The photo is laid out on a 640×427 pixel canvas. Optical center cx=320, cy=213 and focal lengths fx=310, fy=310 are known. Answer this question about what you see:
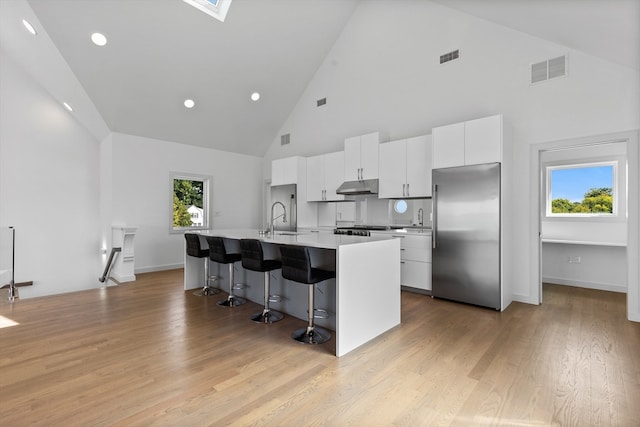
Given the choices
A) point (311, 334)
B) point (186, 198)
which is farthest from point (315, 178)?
point (311, 334)

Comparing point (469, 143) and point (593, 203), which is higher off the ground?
point (469, 143)

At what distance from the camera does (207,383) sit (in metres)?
2.15

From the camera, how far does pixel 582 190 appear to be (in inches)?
207

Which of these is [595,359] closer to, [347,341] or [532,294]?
[532,294]

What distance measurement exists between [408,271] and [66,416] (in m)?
4.04

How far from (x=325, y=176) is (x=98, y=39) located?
4.14m

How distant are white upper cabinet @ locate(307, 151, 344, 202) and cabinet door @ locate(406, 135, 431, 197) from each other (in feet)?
4.76

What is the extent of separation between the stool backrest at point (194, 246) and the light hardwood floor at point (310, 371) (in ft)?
2.69

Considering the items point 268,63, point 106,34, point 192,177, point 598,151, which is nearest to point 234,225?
point 192,177

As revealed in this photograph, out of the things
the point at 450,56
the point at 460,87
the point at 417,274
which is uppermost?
the point at 450,56

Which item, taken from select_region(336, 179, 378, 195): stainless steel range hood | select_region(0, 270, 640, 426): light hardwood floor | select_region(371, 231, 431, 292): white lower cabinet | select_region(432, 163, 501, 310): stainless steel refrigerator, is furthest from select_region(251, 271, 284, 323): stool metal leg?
select_region(336, 179, 378, 195): stainless steel range hood

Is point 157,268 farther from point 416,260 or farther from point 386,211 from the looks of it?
point 416,260

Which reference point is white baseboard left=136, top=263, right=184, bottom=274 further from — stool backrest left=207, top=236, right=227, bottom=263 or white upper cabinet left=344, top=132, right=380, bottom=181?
white upper cabinet left=344, top=132, right=380, bottom=181

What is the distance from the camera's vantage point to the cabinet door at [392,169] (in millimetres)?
4961
